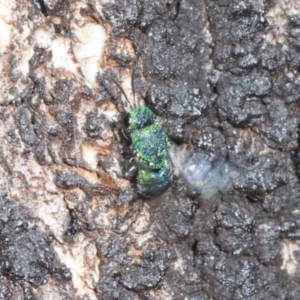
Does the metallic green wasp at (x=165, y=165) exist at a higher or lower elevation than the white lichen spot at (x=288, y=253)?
higher

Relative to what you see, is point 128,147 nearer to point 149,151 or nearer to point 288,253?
point 149,151

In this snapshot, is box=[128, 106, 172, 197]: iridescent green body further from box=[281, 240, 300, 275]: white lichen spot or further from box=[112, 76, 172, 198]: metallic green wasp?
box=[281, 240, 300, 275]: white lichen spot

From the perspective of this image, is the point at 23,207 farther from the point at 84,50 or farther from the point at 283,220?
the point at 283,220

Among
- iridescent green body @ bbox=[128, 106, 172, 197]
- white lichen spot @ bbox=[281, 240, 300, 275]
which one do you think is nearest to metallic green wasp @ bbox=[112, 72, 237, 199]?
iridescent green body @ bbox=[128, 106, 172, 197]

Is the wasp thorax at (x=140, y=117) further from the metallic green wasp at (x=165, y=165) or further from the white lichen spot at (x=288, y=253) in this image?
the white lichen spot at (x=288, y=253)

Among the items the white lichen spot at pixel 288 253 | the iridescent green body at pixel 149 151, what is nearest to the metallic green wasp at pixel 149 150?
the iridescent green body at pixel 149 151

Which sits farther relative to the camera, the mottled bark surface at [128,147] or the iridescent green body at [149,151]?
the iridescent green body at [149,151]

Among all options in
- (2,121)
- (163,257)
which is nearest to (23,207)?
(2,121)
